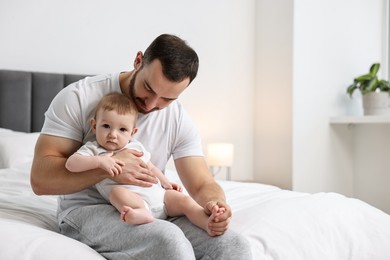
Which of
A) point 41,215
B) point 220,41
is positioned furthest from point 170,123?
point 220,41

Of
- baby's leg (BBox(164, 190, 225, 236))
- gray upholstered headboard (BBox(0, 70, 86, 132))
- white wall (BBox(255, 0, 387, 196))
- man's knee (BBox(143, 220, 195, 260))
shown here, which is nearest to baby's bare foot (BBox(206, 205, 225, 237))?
baby's leg (BBox(164, 190, 225, 236))

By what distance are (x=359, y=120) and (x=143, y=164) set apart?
2.91 metres

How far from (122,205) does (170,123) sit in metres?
0.41

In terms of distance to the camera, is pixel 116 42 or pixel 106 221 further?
pixel 116 42

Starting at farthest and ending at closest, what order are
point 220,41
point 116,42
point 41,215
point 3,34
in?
point 220,41, point 116,42, point 3,34, point 41,215

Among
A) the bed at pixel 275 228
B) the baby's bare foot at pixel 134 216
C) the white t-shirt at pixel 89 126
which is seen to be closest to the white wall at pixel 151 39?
A: the bed at pixel 275 228

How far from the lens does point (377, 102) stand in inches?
160

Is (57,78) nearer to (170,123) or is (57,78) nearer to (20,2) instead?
(20,2)

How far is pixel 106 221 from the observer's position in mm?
1396

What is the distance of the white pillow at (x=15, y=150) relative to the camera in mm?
2723

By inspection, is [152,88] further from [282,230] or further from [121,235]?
[282,230]

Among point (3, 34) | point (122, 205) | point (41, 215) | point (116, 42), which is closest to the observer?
point (122, 205)

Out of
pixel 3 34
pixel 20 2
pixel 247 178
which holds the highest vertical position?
pixel 20 2

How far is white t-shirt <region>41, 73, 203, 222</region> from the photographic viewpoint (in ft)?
5.11
